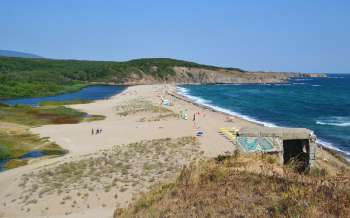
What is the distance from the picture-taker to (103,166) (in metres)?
28.2

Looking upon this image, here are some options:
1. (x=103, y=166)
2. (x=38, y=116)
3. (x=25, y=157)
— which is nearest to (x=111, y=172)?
(x=103, y=166)

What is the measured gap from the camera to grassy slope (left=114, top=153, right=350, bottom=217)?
9031mm

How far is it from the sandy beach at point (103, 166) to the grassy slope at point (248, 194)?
3662 mm

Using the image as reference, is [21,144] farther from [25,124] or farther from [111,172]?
[111,172]

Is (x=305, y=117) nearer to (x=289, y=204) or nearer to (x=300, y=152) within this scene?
(x=300, y=152)

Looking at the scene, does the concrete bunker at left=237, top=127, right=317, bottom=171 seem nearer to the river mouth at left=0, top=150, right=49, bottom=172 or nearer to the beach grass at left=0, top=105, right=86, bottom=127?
the river mouth at left=0, top=150, right=49, bottom=172

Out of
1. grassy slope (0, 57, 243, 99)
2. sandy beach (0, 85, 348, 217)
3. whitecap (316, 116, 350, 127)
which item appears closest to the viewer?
sandy beach (0, 85, 348, 217)

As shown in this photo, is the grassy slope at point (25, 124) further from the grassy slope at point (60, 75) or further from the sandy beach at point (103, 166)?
the grassy slope at point (60, 75)

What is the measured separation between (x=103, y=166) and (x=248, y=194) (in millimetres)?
18856

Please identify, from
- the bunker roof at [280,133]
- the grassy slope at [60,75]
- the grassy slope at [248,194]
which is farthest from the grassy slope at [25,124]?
the grassy slope at [60,75]

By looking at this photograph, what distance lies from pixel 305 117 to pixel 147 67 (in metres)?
143

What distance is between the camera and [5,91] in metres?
110

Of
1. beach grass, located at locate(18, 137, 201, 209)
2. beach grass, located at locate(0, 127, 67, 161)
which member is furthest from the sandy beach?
beach grass, located at locate(0, 127, 67, 161)

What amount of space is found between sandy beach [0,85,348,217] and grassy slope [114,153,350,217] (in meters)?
3.66
